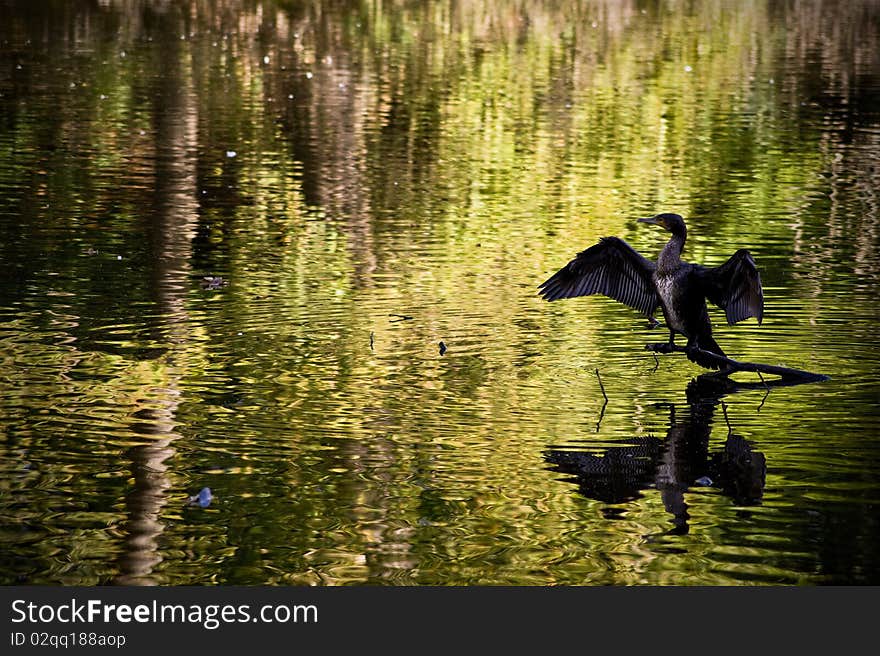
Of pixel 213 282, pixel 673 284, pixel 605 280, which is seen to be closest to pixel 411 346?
pixel 605 280

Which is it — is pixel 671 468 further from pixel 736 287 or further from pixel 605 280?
pixel 605 280

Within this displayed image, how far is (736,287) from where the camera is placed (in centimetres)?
1012

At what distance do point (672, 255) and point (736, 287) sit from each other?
1.51 ft

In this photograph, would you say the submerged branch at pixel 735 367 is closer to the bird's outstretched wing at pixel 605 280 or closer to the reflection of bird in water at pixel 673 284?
the reflection of bird in water at pixel 673 284

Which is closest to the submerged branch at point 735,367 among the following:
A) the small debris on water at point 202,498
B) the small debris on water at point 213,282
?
the small debris on water at point 202,498

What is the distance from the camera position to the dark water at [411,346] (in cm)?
739

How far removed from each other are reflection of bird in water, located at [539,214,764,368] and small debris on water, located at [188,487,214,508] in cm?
337

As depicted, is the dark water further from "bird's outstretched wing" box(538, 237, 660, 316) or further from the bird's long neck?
the bird's long neck

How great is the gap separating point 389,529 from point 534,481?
0.98 metres

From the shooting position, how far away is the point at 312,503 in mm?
7820

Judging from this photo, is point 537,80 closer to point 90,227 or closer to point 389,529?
point 90,227

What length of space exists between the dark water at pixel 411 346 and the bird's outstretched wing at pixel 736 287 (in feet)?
1.67

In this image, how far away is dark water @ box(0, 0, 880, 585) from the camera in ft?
24.2

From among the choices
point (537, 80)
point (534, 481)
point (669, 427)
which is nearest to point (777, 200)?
point (669, 427)
